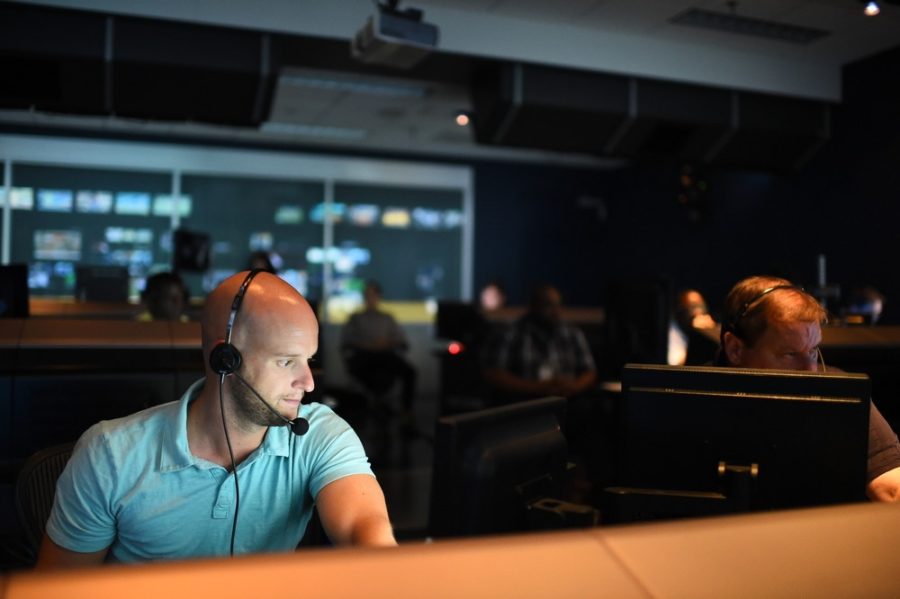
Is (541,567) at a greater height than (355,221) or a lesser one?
lesser

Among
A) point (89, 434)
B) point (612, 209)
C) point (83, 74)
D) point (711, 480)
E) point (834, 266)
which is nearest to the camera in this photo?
point (89, 434)

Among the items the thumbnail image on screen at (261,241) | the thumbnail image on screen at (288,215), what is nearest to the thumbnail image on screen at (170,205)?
the thumbnail image on screen at (261,241)

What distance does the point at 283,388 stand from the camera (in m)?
1.49

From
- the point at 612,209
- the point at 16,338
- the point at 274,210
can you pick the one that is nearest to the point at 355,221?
the point at 274,210

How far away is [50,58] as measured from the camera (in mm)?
4844

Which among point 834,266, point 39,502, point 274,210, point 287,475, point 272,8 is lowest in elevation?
point 39,502

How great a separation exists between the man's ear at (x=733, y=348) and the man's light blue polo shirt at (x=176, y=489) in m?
1.05

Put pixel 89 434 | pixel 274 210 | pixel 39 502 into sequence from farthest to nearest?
pixel 274 210
pixel 39 502
pixel 89 434

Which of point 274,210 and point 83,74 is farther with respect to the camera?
point 274,210

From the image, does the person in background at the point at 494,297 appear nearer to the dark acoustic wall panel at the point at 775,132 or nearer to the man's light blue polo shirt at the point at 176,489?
the dark acoustic wall panel at the point at 775,132

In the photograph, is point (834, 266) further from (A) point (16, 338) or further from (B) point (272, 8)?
(A) point (16, 338)

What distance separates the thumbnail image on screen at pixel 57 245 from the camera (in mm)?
9281

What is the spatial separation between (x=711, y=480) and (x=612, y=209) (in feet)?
32.0

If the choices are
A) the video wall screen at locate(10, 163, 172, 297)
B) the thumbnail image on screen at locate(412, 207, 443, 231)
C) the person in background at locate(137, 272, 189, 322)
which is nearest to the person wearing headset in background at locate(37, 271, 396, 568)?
the person in background at locate(137, 272, 189, 322)
